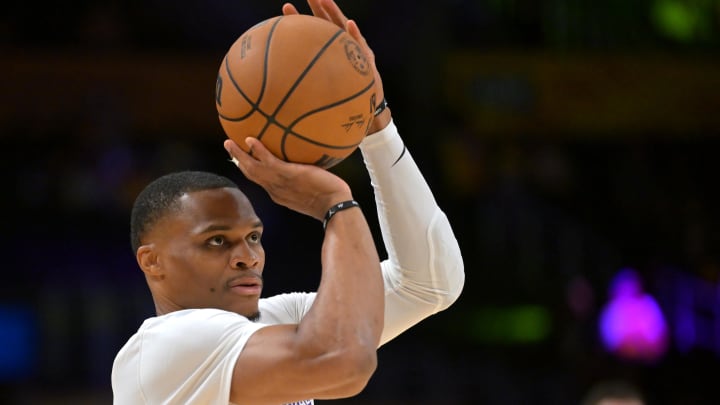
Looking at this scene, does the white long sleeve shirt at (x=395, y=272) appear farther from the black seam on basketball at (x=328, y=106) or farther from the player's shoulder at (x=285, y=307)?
the black seam on basketball at (x=328, y=106)

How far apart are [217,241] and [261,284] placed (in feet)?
0.58

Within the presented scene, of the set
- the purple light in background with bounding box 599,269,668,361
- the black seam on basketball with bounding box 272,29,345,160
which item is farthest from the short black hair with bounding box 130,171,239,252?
the purple light in background with bounding box 599,269,668,361

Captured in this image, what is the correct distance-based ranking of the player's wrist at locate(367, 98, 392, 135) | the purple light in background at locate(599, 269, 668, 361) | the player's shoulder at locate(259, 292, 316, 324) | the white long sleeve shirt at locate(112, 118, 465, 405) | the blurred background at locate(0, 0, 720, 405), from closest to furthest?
the white long sleeve shirt at locate(112, 118, 465, 405), the player's wrist at locate(367, 98, 392, 135), the player's shoulder at locate(259, 292, 316, 324), the blurred background at locate(0, 0, 720, 405), the purple light in background at locate(599, 269, 668, 361)

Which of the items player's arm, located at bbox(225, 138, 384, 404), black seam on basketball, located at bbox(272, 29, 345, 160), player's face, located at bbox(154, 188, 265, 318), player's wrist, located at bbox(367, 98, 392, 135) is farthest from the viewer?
player's wrist, located at bbox(367, 98, 392, 135)

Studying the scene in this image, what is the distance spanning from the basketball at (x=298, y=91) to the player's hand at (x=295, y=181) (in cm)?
4

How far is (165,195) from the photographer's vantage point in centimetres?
320

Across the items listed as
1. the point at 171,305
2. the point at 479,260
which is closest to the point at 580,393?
the point at 479,260

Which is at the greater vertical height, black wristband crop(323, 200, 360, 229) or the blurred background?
black wristband crop(323, 200, 360, 229)

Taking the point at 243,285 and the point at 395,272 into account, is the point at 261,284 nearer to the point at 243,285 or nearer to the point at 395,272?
the point at 243,285

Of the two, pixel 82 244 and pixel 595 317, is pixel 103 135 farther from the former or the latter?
pixel 595 317

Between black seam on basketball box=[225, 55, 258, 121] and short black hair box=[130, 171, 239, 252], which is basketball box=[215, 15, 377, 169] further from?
short black hair box=[130, 171, 239, 252]

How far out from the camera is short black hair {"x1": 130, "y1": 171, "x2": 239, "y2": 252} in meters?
3.17

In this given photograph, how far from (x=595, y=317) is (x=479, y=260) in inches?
46.1

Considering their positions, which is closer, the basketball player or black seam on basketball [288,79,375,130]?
the basketball player
